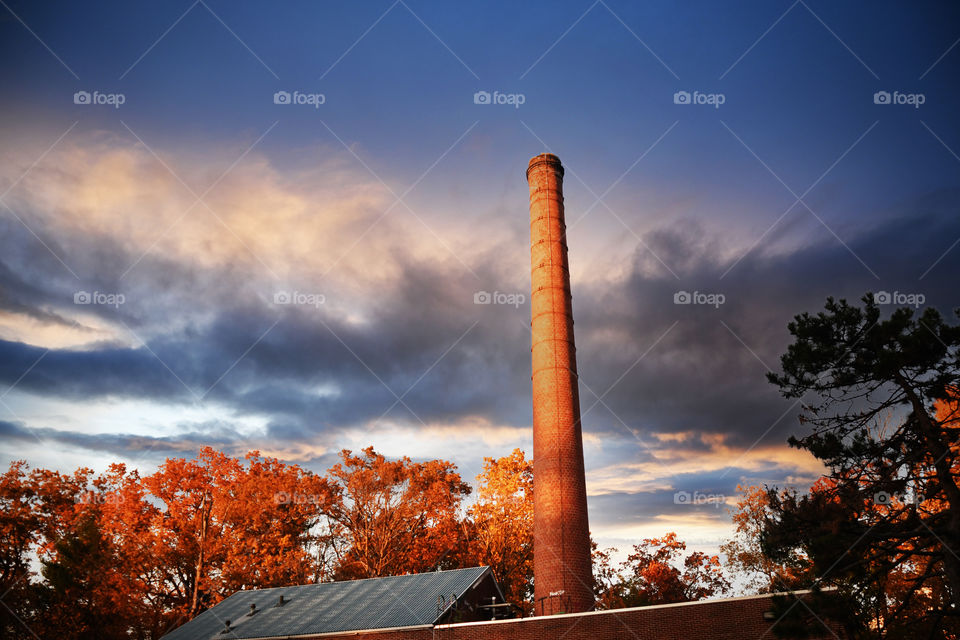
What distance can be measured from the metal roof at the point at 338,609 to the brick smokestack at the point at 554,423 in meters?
2.93

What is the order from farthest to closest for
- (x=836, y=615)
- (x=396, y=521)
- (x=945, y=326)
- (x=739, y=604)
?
(x=396, y=521)
(x=739, y=604)
(x=945, y=326)
(x=836, y=615)

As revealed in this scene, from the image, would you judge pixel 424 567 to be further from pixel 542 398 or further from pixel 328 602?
pixel 542 398

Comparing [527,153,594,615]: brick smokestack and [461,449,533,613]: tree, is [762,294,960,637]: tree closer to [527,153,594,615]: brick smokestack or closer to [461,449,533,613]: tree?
[527,153,594,615]: brick smokestack

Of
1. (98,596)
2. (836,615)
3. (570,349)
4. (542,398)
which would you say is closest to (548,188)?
(570,349)

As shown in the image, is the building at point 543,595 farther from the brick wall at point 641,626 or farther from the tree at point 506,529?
the tree at point 506,529

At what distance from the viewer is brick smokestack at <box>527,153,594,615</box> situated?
86.7ft

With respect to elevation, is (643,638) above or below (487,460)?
below

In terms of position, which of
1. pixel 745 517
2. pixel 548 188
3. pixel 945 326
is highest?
pixel 548 188

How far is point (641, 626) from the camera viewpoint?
21.1 metres

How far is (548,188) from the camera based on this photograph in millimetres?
33375

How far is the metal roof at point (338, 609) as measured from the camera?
954 inches

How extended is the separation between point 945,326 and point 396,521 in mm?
31232

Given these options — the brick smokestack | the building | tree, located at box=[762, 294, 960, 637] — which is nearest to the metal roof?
the building

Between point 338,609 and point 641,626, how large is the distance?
11.9 metres
